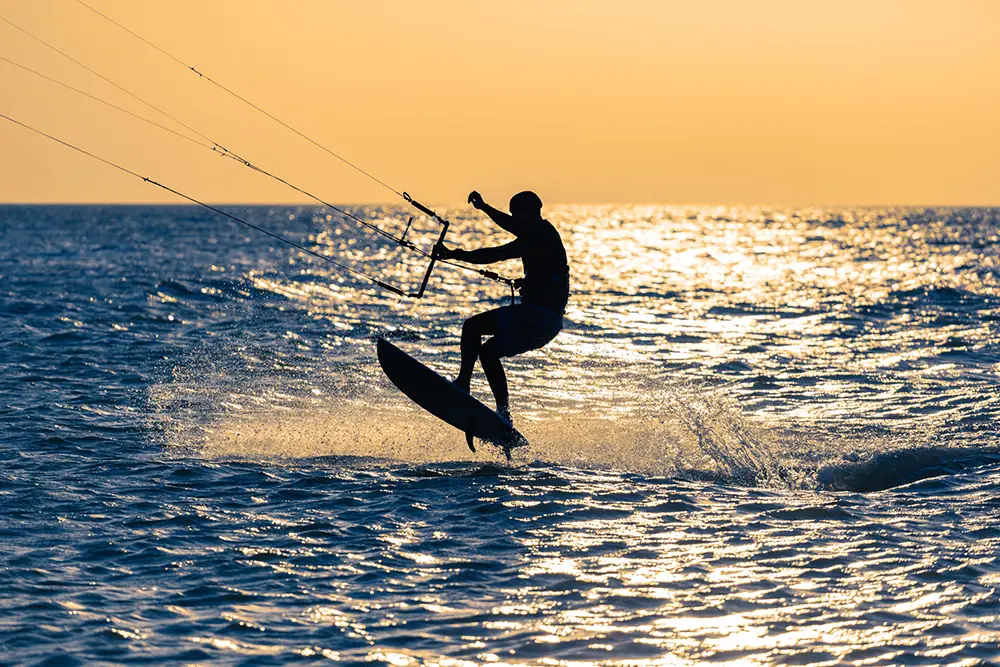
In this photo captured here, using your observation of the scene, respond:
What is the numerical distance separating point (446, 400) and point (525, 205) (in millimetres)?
2134

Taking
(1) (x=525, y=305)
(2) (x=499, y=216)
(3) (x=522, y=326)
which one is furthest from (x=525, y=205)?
(3) (x=522, y=326)

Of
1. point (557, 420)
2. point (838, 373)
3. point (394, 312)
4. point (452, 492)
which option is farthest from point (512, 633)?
point (394, 312)

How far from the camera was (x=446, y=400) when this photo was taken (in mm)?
12367

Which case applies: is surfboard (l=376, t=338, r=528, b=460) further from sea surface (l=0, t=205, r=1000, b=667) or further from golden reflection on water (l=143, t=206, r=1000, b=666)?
golden reflection on water (l=143, t=206, r=1000, b=666)

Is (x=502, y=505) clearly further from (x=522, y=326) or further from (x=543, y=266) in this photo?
(x=543, y=266)

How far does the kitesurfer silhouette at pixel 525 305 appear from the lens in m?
12.1

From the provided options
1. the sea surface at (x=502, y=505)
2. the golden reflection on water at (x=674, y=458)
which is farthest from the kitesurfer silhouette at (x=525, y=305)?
the golden reflection on water at (x=674, y=458)

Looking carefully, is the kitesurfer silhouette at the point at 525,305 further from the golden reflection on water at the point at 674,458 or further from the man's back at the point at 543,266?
the golden reflection on water at the point at 674,458

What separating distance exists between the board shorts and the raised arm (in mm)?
787

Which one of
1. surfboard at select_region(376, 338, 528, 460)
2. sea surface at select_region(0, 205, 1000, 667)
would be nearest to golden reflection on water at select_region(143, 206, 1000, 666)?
sea surface at select_region(0, 205, 1000, 667)

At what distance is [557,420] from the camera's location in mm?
15836

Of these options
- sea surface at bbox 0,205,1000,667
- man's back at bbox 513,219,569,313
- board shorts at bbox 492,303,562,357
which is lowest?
sea surface at bbox 0,205,1000,667

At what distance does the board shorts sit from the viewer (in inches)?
485

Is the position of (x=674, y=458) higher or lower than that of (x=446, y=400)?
lower
